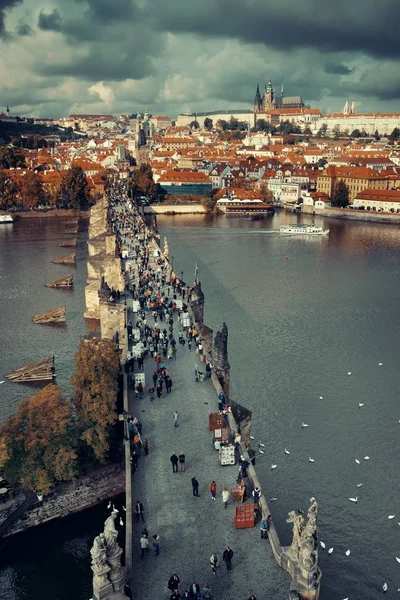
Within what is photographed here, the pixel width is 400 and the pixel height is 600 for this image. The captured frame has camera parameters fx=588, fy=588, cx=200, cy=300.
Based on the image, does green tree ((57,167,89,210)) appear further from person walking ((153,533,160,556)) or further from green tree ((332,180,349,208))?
person walking ((153,533,160,556))

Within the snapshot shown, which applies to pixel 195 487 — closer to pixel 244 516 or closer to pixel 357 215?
pixel 244 516

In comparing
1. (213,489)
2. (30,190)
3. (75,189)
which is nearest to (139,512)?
(213,489)

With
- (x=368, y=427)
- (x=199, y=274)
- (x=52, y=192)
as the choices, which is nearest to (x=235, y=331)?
(x=368, y=427)

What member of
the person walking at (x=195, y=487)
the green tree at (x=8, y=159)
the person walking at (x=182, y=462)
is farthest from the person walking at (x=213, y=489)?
the green tree at (x=8, y=159)

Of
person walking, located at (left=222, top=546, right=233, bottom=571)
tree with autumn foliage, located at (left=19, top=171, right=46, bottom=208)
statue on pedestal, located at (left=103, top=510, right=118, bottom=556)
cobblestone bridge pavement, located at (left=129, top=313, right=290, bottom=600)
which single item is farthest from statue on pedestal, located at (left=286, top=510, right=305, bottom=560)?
tree with autumn foliage, located at (left=19, top=171, right=46, bottom=208)

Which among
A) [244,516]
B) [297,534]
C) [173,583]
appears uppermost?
[297,534]
